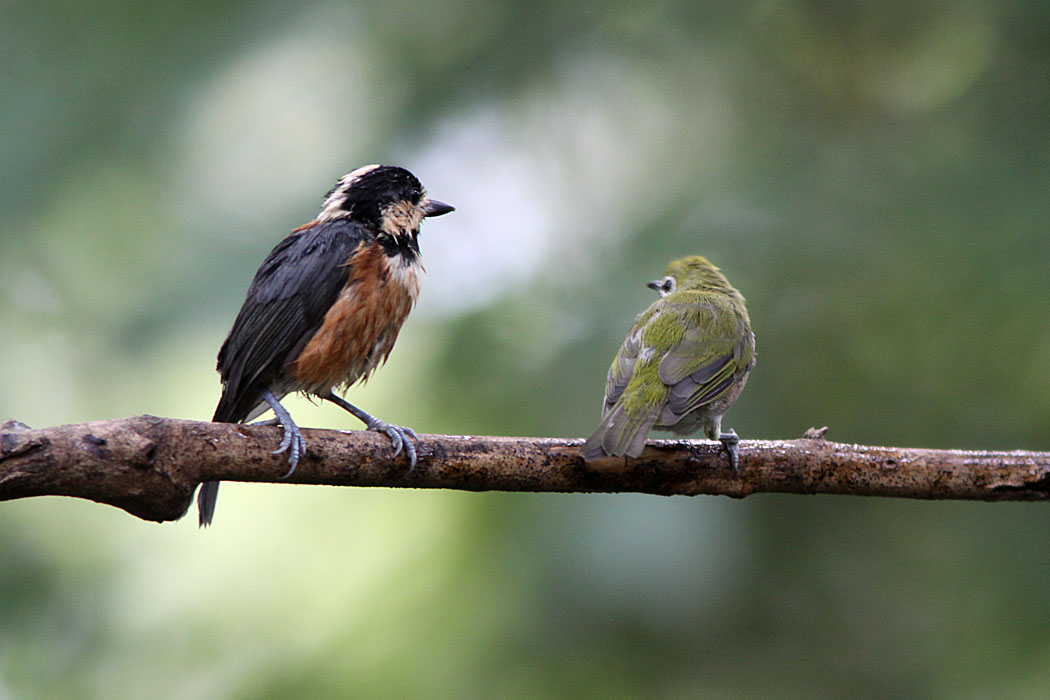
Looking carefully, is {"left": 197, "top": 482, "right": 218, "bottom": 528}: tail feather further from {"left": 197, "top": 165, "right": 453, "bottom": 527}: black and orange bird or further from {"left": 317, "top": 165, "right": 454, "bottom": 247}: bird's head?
{"left": 317, "top": 165, "right": 454, "bottom": 247}: bird's head

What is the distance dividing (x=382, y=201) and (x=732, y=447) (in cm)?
162

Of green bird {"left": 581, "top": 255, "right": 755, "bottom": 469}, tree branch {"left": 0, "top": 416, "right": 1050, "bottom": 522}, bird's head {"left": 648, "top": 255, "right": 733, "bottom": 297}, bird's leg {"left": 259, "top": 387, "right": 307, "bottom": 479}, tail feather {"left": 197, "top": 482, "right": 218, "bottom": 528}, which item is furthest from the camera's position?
bird's head {"left": 648, "top": 255, "right": 733, "bottom": 297}

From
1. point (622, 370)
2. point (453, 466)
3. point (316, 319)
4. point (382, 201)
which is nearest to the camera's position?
point (453, 466)

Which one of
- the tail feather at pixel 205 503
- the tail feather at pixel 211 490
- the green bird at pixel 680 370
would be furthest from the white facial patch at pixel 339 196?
the green bird at pixel 680 370

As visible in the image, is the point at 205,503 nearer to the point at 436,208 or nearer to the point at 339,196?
the point at 339,196

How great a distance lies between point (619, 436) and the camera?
3037 millimetres

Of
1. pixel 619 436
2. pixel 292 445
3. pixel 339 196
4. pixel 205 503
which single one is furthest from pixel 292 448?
pixel 339 196

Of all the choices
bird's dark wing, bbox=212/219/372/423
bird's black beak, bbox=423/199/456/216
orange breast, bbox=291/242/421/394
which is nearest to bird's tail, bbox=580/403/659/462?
orange breast, bbox=291/242/421/394

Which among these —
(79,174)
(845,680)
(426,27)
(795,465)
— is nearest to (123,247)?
(79,174)

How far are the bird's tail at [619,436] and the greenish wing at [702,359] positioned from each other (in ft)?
0.74

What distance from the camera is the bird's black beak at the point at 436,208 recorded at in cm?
402

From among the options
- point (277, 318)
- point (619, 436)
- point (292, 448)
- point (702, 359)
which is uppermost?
point (702, 359)

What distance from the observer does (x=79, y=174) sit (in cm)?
503

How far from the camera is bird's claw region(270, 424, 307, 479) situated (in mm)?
2799
